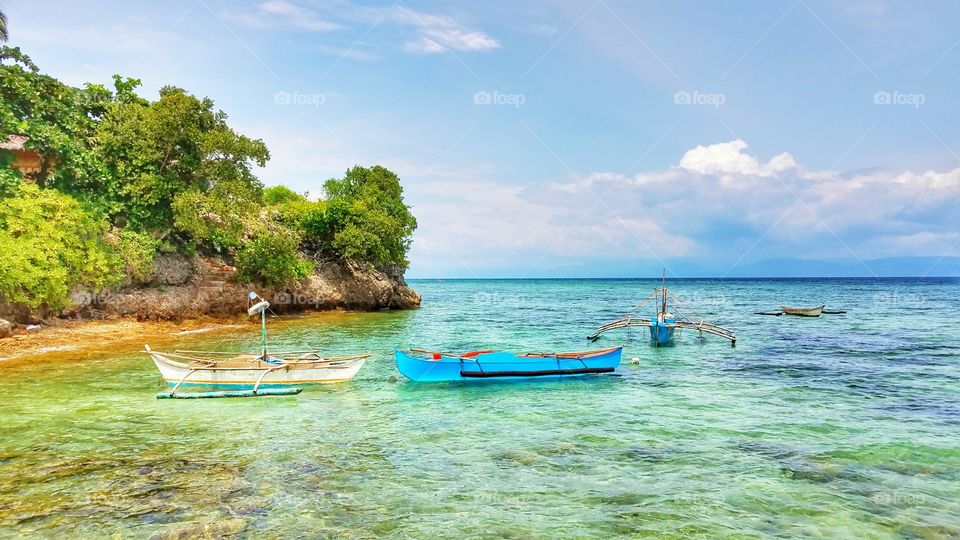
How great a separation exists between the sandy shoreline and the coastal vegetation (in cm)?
140

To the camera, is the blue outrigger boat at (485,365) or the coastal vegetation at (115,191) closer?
the blue outrigger boat at (485,365)

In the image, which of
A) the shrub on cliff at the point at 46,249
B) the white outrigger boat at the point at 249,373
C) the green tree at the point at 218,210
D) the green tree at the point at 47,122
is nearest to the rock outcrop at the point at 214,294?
the shrub on cliff at the point at 46,249

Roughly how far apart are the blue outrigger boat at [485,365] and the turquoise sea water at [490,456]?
443 millimetres

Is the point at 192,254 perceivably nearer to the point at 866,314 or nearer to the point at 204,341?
the point at 204,341

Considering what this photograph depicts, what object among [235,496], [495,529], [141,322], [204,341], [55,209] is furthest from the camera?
[141,322]

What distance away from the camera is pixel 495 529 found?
7.98 meters

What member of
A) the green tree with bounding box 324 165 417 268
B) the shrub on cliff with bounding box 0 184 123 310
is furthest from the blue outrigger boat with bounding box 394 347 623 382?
the green tree with bounding box 324 165 417 268

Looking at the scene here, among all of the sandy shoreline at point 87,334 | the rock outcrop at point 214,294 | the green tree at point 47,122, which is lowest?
the sandy shoreline at point 87,334

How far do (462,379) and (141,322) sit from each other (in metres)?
20.3

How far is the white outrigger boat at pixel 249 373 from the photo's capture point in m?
15.8

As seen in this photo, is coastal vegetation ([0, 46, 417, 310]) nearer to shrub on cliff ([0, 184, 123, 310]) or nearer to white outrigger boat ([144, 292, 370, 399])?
shrub on cliff ([0, 184, 123, 310])

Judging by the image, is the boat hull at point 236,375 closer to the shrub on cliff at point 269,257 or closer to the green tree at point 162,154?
the green tree at point 162,154

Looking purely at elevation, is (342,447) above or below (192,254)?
below

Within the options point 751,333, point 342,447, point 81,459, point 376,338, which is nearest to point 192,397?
point 81,459
